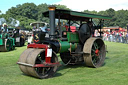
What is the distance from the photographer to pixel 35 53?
5535 mm

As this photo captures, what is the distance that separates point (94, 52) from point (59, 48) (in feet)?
5.45

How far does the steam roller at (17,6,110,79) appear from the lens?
18.6 feet

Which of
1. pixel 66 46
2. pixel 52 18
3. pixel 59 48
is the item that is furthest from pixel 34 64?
pixel 66 46

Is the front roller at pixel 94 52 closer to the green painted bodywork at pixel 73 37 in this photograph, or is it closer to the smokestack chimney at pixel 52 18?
the green painted bodywork at pixel 73 37

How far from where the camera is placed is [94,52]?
25.0 feet

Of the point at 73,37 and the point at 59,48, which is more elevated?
the point at 73,37

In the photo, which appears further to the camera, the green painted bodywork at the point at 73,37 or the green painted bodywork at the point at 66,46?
the green painted bodywork at the point at 73,37

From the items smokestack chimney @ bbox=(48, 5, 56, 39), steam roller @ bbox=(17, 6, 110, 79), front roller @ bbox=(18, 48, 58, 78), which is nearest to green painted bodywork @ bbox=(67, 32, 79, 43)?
steam roller @ bbox=(17, 6, 110, 79)

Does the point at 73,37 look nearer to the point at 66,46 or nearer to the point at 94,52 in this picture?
the point at 66,46

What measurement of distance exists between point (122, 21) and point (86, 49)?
76481 millimetres

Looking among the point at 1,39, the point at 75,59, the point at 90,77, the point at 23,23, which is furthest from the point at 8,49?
the point at 23,23

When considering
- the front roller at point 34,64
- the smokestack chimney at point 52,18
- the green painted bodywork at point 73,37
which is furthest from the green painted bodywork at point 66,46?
the front roller at point 34,64

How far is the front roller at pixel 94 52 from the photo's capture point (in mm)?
7098

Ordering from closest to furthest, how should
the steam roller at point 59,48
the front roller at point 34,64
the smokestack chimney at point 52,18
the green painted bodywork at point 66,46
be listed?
the front roller at point 34,64, the steam roller at point 59,48, the smokestack chimney at point 52,18, the green painted bodywork at point 66,46
